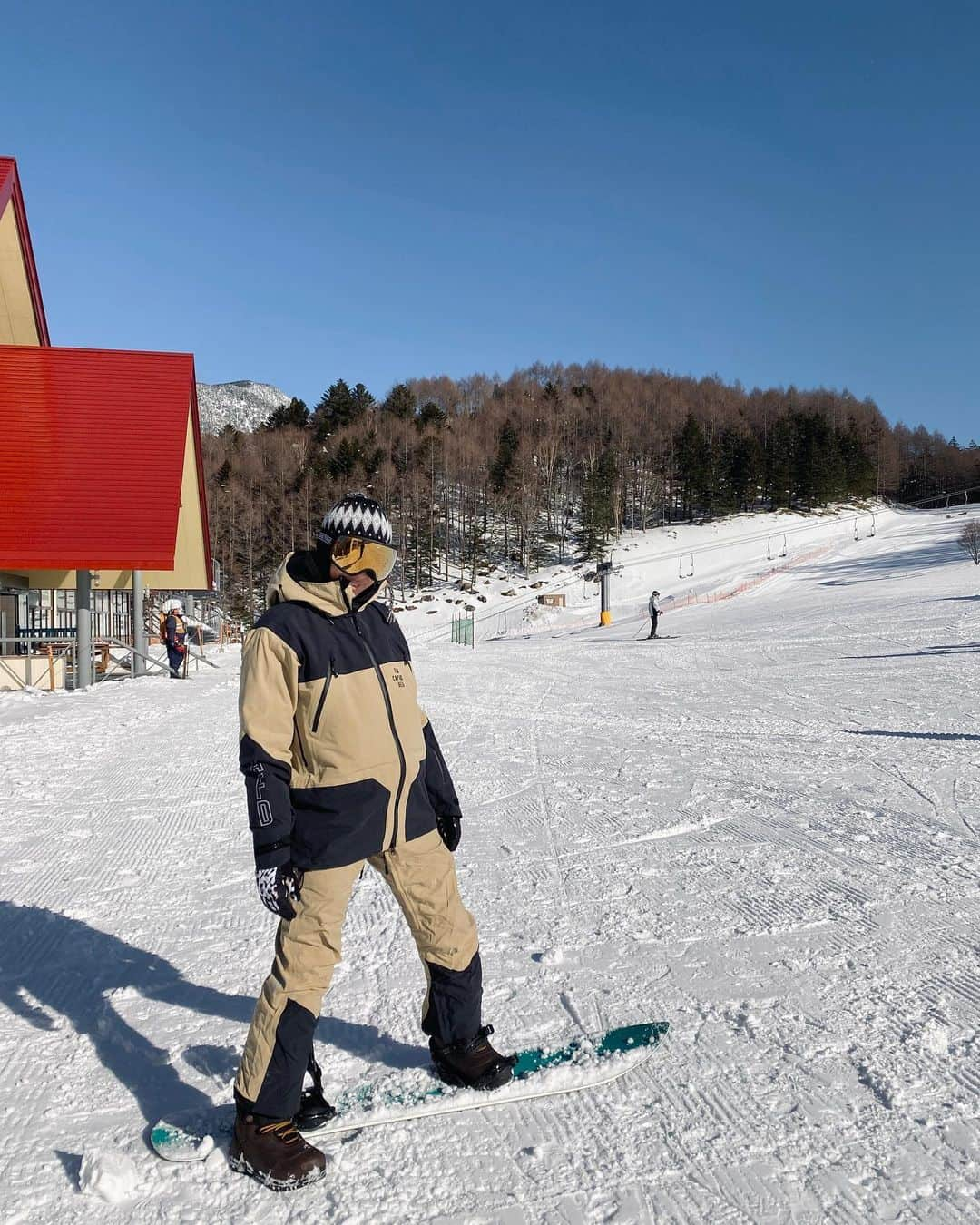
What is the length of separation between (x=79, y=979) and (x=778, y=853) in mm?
3746

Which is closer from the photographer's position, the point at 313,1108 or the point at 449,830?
the point at 313,1108

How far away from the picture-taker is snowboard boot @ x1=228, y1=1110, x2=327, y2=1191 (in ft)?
7.52

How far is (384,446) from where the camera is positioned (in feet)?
225

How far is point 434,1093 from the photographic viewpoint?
2.70 m

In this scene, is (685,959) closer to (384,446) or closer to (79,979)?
(79,979)

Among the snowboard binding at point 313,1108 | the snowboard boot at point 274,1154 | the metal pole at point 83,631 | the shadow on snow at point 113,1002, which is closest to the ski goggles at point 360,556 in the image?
the snowboard binding at point 313,1108

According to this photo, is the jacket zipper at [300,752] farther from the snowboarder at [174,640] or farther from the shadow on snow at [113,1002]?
the snowboarder at [174,640]

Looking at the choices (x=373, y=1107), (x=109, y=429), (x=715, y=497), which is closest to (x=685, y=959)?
(x=373, y=1107)

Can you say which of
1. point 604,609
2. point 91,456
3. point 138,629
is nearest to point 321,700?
point 91,456

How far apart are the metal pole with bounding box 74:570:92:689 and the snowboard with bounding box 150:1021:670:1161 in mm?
14616

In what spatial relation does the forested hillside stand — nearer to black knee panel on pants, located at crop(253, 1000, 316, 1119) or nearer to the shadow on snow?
the shadow on snow

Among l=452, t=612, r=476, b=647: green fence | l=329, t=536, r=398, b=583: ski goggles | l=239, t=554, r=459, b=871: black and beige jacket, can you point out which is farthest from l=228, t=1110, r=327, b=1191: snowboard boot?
l=452, t=612, r=476, b=647: green fence

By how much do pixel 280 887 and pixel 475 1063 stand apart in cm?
90

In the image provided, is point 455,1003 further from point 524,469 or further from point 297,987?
point 524,469
